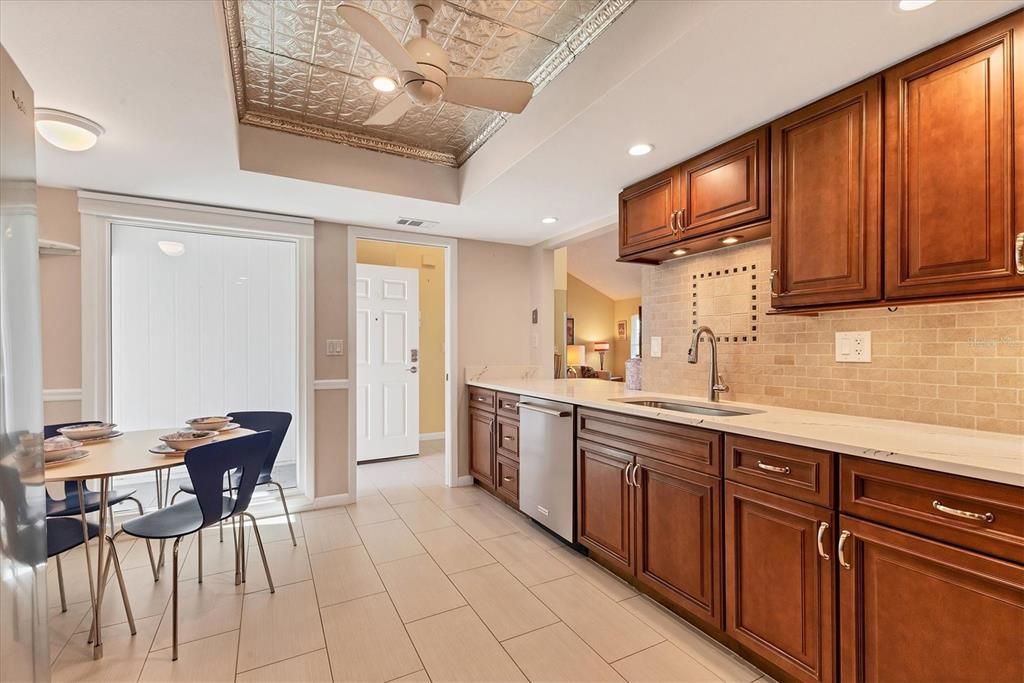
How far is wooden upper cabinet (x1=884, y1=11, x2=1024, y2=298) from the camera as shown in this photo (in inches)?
50.8

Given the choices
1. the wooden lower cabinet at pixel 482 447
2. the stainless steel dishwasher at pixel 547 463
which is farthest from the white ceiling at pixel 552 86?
the wooden lower cabinet at pixel 482 447

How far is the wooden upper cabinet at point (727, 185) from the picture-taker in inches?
76.5

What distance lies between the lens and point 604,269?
30.2ft

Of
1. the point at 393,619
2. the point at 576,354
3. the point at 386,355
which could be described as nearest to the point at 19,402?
the point at 393,619

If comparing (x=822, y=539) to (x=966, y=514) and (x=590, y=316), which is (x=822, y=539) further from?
(x=590, y=316)

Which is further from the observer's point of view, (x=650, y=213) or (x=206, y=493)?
(x=650, y=213)

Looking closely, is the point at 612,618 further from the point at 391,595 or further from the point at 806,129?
the point at 806,129

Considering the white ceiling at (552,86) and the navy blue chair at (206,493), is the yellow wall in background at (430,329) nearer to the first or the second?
the white ceiling at (552,86)

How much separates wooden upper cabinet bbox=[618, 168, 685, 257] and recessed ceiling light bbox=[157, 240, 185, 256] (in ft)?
10.9

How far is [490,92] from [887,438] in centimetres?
173

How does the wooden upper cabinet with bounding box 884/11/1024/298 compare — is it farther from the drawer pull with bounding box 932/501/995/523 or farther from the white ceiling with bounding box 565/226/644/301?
the white ceiling with bounding box 565/226/644/301

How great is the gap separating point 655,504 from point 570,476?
642 mm

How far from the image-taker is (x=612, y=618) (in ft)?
6.64

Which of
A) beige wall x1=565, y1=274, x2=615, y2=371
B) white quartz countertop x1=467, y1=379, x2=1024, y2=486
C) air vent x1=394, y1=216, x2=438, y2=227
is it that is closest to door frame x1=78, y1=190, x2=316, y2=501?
air vent x1=394, y1=216, x2=438, y2=227
